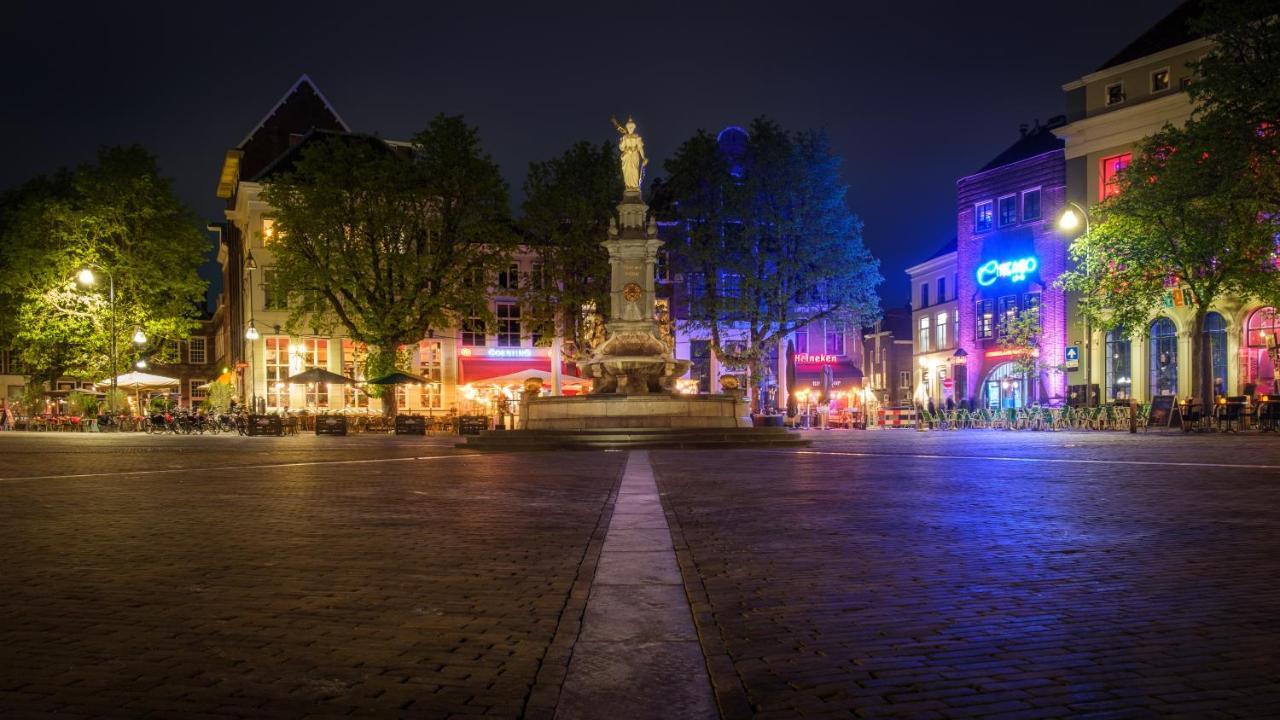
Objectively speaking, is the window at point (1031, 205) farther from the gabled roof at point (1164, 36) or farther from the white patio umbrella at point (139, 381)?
the white patio umbrella at point (139, 381)

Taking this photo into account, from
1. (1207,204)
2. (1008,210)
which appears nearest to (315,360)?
(1008,210)

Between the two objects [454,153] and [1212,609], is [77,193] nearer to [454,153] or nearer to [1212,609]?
[454,153]

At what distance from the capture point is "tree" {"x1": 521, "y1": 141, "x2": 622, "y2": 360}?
3969cm

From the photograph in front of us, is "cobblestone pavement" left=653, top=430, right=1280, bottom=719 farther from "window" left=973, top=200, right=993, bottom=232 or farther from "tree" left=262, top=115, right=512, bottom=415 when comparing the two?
"window" left=973, top=200, right=993, bottom=232

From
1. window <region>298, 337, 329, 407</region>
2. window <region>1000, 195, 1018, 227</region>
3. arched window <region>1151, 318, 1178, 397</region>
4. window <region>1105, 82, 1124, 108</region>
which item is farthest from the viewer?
window <region>298, 337, 329, 407</region>

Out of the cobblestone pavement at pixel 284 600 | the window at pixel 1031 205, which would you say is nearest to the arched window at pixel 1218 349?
the window at pixel 1031 205

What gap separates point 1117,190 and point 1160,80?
175 inches

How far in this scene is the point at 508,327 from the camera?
5150 centimetres

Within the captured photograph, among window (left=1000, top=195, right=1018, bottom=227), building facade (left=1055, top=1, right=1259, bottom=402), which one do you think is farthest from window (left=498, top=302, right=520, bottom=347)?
building facade (left=1055, top=1, right=1259, bottom=402)

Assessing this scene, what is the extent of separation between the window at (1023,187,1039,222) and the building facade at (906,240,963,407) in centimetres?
748

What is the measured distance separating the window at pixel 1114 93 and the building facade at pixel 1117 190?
0.14 feet

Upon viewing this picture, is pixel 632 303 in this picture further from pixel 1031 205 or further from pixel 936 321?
pixel 936 321

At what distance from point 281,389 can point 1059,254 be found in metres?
36.7

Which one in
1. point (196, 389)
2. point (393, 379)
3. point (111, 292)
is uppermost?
point (111, 292)
